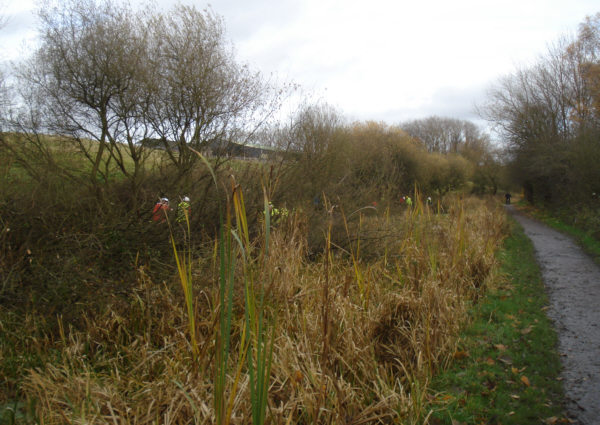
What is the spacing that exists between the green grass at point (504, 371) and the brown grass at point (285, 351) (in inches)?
7.9

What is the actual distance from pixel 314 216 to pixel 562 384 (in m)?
4.64

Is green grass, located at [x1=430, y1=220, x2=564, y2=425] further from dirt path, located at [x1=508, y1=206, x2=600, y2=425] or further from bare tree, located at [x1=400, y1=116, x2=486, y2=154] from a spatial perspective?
bare tree, located at [x1=400, y1=116, x2=486, y2=154]

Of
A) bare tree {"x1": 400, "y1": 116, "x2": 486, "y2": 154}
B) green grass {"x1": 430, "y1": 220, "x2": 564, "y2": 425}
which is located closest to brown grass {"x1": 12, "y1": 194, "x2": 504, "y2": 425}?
green grass {"x1": 430, "y1": 220, "x2": 564, "y2": 425}

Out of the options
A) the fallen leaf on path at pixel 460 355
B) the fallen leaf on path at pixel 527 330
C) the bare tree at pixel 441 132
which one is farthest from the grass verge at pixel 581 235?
the bare tree at pixel 441 132

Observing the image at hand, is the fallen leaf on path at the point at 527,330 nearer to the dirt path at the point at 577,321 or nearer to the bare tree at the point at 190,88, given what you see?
the dirt path at the point at 577,321

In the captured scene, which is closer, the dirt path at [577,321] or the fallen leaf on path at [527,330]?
the dirt path at [577,321]

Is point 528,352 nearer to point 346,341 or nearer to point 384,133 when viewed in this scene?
point 346,341

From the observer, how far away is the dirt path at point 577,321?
3678 millimetres

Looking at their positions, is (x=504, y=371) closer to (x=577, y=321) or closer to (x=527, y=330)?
(x=527, y=330)

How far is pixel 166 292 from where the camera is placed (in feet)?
15.1

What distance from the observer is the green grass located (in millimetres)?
3494

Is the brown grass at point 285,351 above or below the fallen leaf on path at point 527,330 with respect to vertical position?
above

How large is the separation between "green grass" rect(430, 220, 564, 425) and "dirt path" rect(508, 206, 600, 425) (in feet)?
0.40

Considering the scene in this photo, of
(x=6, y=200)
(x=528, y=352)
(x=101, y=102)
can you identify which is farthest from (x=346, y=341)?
(x=101, y=102)
